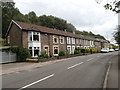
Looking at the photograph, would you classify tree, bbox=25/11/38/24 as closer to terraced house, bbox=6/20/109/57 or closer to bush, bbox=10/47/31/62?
terraced house, bbox=6/20/109/57

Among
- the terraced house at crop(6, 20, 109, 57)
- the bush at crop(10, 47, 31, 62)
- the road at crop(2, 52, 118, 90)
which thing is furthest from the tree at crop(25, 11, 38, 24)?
the road at crop(2, 52, 118, 90)

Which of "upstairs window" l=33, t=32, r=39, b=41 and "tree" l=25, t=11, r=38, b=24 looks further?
"tree" l=25, t=11, r=38, b=24

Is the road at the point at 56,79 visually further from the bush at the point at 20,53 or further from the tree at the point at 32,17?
the tree at the point at 32,17

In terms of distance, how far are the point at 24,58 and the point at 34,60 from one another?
2.49 m

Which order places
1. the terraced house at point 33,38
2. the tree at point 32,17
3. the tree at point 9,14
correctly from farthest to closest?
the tree at point 32,17 → the tree at point 9,14 → the terraced house at point 33,38

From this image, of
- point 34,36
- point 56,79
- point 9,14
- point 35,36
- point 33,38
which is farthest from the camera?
point 9,14

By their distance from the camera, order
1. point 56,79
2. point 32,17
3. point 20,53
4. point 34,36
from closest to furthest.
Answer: point 56,79 < point 20,53 < point 34,36 < point 32,17

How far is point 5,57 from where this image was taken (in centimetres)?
2841

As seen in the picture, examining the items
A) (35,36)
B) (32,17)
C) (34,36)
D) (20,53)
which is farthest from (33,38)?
(32,17)

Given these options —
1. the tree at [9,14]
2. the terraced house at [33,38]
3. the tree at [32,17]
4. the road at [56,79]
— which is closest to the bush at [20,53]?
the terraced house at [33,38]

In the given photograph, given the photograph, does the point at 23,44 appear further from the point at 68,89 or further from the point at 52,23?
the point at 52,23

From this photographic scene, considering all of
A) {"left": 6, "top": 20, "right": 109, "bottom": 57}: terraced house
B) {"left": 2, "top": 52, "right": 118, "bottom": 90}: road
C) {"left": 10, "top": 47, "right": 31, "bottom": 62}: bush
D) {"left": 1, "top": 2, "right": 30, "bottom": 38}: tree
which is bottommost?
{"left": 2, "top": 52, "right": 118, "bottom": 90}: road

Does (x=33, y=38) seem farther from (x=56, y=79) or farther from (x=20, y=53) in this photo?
(x=56, y=79)

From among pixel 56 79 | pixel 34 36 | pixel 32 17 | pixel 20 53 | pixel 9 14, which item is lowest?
pixel 56 79
